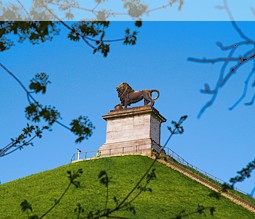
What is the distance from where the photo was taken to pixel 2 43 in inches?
439

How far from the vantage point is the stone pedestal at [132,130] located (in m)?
54.4

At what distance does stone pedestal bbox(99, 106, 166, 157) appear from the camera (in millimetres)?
54356

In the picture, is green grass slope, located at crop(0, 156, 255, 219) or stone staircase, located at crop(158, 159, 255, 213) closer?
green grass slope, located at crop(0, 156, 255, 219)

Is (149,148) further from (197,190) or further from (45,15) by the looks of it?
(45,15)

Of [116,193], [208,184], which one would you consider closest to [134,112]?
[208,184]

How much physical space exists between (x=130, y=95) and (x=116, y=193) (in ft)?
55.6

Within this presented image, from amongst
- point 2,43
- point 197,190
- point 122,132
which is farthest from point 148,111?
point 2,43

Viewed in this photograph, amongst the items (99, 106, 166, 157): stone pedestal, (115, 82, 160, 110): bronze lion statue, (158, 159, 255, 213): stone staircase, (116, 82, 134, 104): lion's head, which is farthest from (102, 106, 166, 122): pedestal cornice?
(158, 159, 255, 213): stone staircase

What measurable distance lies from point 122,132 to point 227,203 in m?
15.5

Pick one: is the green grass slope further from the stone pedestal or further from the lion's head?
the lion's head

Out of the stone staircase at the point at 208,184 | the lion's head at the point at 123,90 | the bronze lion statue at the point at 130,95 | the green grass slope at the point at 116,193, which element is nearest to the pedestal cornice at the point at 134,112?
the bronze lion statue at the point at 130,95

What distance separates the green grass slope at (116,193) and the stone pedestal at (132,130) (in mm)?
3078

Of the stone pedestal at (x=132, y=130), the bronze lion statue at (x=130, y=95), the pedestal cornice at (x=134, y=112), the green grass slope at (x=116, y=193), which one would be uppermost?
the bronze lion statue at (x=130, y=95)

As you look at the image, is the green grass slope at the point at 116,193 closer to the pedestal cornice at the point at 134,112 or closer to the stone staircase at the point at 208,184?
the stone staircase at the point at 208,184
